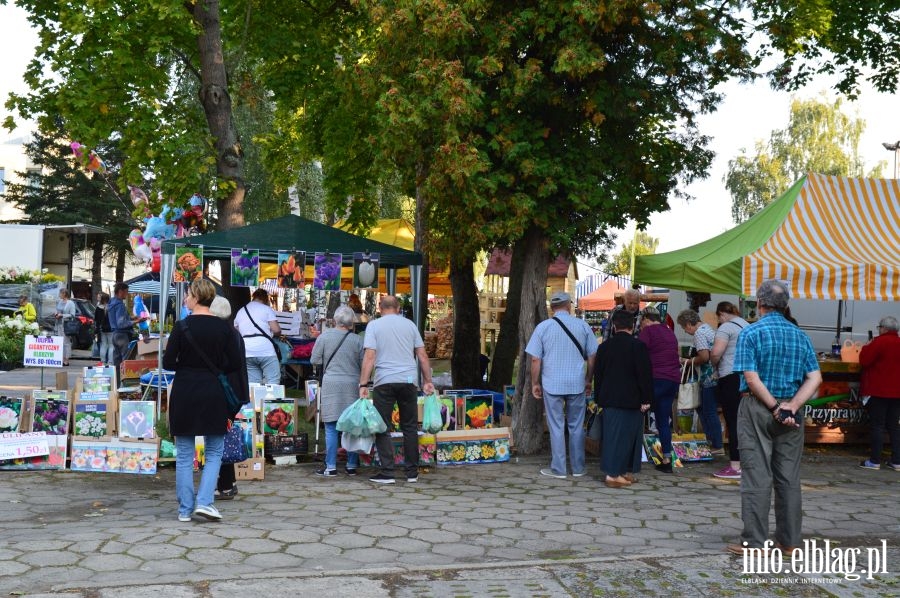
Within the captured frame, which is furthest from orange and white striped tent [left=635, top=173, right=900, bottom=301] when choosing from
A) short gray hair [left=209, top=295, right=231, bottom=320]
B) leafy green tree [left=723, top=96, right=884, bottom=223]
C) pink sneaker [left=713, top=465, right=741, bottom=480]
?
leafy green tree [left=723, top=96, right=884, bottom=223]

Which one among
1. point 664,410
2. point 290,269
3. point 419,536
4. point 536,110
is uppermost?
point 536,110

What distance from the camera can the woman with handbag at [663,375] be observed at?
9.70 meters

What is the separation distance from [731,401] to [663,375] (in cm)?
84

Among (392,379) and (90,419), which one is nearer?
(392,379)

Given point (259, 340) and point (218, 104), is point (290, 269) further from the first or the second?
point (218, 104)

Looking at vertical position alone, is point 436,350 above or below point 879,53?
below

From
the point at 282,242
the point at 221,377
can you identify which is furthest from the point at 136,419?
the point at 282,242

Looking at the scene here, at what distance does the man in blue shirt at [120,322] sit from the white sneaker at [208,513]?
1118 cm

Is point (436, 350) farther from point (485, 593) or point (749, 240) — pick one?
point (485, 593)

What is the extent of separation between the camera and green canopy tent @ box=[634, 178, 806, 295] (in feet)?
34.2

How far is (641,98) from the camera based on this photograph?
1058 cm

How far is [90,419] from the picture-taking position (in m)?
9.27

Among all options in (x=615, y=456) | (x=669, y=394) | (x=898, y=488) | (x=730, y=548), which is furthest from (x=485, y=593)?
(x=898, y=488)

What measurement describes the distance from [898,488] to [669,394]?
7.69 feet
